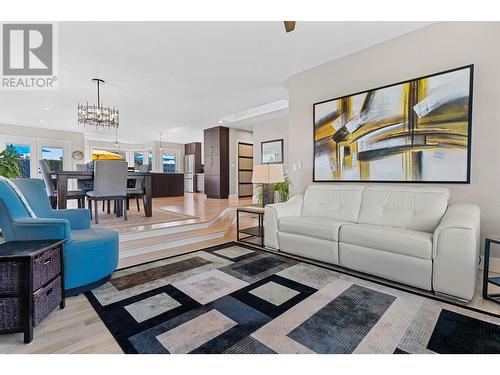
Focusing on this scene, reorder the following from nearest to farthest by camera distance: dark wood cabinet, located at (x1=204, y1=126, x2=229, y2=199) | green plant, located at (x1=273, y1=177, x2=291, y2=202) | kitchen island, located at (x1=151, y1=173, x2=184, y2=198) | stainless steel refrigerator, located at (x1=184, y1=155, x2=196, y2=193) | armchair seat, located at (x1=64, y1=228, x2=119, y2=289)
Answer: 1. armchair seat, located at (x1=64, y1=228, x2=119, y2=289)
2. green plant, located at (x1=273, y1=177, x2=291, y2=202)
3. dark wood cabinet, located at (x1=204, y1=126, x2=229, y2=199)
4. kitchen island, located at (x1=151, y1=173, x2=184, y2=198)
5. stainless steel refrigerator, located at (x1=184, y1=155, x2=196, y2=193)

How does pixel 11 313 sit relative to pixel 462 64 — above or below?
below

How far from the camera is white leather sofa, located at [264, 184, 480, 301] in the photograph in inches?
75.7

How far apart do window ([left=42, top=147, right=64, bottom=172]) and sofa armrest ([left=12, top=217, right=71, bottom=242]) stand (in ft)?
27.1

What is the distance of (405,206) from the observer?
8.64 ft

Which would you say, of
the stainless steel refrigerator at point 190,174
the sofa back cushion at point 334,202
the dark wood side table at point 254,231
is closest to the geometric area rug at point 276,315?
the sofa back cushion at point 334,202

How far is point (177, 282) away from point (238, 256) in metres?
0.94

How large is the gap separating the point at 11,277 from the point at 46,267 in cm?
20

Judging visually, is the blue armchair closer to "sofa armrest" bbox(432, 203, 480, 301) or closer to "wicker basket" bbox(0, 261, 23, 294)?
"wicker basket" bbox(0, 261, 23, 294)

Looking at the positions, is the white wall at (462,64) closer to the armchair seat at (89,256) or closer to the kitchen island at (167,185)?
the armchair seat at (89,256)

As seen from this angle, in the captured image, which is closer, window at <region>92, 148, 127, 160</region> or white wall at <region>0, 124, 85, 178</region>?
white wall at <region>0, 124, 85, 178</region>

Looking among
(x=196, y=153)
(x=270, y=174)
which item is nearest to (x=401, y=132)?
(x=270, y=174)

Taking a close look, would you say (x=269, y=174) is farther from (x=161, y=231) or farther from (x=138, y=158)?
(x=138, y=158)

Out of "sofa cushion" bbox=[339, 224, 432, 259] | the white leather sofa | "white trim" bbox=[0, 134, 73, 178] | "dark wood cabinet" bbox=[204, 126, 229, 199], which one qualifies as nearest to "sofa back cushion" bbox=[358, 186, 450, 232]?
the white leather sofa

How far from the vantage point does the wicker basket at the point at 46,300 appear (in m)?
1.54
